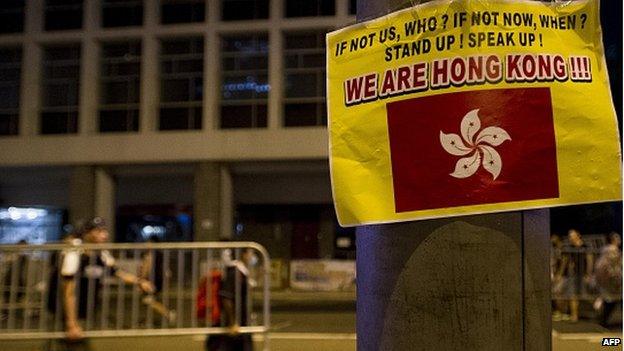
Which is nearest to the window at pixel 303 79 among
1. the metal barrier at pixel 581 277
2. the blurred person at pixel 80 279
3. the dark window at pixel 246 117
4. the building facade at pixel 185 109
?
the building facade at pixel 185 109

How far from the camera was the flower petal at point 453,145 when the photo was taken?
238cm

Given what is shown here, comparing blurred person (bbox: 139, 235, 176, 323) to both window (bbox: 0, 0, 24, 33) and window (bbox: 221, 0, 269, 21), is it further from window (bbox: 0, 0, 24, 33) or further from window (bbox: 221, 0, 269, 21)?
window (bbox: 0, 0, 24, 33)

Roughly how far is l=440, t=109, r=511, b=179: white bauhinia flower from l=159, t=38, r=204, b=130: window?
23.8m

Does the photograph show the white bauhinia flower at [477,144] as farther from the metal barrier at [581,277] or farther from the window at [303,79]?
the window at [303,79]

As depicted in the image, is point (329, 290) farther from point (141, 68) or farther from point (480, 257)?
point (480, 257)

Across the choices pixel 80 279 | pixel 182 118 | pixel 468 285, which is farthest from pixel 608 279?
pixel 182 118

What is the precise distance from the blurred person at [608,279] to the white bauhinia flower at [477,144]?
1124 cm

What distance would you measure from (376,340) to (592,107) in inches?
42.8

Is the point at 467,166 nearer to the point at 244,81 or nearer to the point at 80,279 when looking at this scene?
the point at 80,279

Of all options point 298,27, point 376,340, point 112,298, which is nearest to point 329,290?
point 298,27

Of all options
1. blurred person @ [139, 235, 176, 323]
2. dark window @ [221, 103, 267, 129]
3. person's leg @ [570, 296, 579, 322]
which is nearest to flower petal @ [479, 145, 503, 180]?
blurred person @ [139, 235, 176, 323]

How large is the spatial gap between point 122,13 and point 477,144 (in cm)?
2578

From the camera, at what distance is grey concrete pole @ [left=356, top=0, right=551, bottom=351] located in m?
2.36

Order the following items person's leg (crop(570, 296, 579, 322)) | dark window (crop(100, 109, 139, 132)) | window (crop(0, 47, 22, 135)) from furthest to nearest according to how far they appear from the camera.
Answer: window (crop(0, 47, 22, 135)) → dark window (crop(100, 109, 139, 132)) → person's leg (crop(570, 296, 579, 322))
